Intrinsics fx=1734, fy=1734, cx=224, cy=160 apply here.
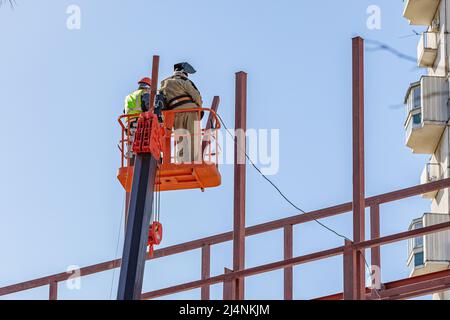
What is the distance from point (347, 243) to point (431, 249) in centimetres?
2525

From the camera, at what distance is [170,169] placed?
25703mm

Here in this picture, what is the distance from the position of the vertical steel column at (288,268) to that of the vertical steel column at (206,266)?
1179 millimetres

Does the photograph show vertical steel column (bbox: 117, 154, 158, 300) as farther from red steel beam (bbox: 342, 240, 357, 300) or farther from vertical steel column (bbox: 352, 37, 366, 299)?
vertical steel column (bbox: 352, 37, 366, 299)

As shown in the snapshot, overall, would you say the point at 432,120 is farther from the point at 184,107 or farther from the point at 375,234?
the point at 375,234

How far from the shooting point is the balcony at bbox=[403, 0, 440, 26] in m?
49.8

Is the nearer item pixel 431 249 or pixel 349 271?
pixel 349 271

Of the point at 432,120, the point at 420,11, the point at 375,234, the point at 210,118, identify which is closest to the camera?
the point at 375,234

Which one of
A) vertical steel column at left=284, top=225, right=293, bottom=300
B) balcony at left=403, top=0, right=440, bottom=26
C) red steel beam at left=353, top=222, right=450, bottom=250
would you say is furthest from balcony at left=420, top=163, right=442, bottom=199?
red steel beam at left=353, top=222, right=450, bottom=250

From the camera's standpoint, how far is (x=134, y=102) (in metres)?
27.0

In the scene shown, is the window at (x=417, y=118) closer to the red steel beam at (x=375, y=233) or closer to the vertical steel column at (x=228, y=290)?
the red steel beam at (x=375, y=233)

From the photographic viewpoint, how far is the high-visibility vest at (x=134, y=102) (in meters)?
26.9

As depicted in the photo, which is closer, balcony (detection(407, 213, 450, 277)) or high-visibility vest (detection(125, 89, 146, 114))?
high-visibility vest (detection(125, 89, 146, 114))

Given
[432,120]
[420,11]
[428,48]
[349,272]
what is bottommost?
[349,272]

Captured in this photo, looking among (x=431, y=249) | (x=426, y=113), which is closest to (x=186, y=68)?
(x=431, y=249)
